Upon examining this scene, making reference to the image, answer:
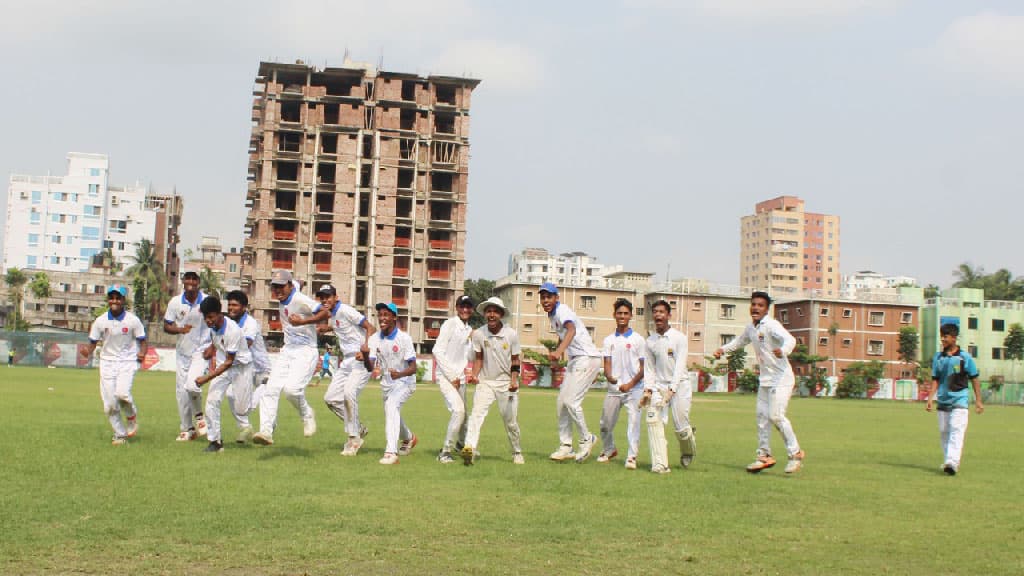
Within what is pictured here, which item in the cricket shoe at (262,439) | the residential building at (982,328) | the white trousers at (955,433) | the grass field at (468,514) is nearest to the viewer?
the grass field at (468,514)

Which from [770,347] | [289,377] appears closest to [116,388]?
[289,377]

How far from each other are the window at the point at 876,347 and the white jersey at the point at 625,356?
292 ft

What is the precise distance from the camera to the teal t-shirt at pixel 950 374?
599 inches

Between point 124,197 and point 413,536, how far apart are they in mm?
147950

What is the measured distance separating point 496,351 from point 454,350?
68cm

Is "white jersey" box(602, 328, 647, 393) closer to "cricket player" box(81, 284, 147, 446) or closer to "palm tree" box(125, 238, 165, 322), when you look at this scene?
"cricket player" box(81, 284, 147, 446)

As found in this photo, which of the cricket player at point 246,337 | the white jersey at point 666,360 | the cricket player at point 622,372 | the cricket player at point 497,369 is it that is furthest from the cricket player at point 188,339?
the white jersey at point 666,360

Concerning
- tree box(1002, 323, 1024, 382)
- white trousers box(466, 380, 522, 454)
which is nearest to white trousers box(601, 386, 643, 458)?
white trousers box(466, 380, 522, 454)

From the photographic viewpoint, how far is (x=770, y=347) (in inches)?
548

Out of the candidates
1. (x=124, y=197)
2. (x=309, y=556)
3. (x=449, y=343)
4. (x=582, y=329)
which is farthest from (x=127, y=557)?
(x=124, y=197)

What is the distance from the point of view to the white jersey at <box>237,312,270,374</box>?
15.2 meters

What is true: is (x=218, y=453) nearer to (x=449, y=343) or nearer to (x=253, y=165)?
(x=449, y=343)

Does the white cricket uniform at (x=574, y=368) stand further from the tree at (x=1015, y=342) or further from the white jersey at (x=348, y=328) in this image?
the tree at (x=1015, y=342)

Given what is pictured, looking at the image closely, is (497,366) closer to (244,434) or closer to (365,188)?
(244,434)
